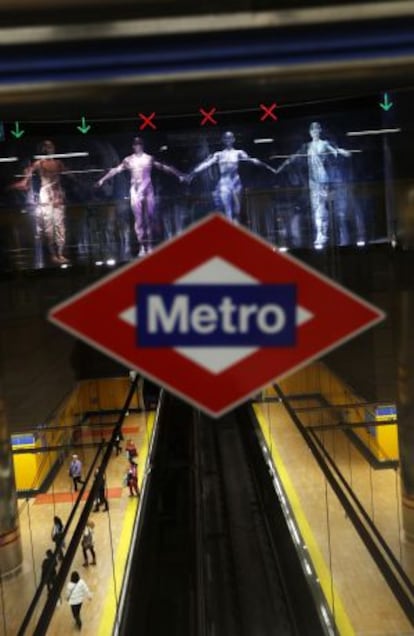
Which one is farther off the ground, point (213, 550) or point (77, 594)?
point (77, 594)

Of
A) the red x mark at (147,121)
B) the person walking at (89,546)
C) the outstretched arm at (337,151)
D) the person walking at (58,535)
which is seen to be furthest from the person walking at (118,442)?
the red x mark at (147,121)

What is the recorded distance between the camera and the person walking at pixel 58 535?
359 cm

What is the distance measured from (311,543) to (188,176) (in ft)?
13.1

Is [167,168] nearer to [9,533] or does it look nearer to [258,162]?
[258,162]

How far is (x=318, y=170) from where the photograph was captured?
3.05 meters

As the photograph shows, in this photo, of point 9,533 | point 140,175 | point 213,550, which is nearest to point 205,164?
point 140,175

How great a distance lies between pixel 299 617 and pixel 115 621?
1272mm

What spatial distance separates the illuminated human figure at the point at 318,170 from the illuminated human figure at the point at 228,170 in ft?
0.59

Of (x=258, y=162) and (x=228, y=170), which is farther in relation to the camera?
(x=258, y=162)

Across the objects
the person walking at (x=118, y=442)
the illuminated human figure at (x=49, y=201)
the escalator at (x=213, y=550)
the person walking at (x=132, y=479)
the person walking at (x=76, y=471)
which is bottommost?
the escalator at (x=213, y=550)

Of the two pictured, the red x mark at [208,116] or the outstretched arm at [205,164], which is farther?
the outstretched arm at [205,164]

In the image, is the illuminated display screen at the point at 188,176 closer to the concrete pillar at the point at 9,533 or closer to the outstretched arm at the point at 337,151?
the outstretched arm at the point at 337,151

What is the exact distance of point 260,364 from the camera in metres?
1.38

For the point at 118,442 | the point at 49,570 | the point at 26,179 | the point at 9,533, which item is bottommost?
the point at 9,533
